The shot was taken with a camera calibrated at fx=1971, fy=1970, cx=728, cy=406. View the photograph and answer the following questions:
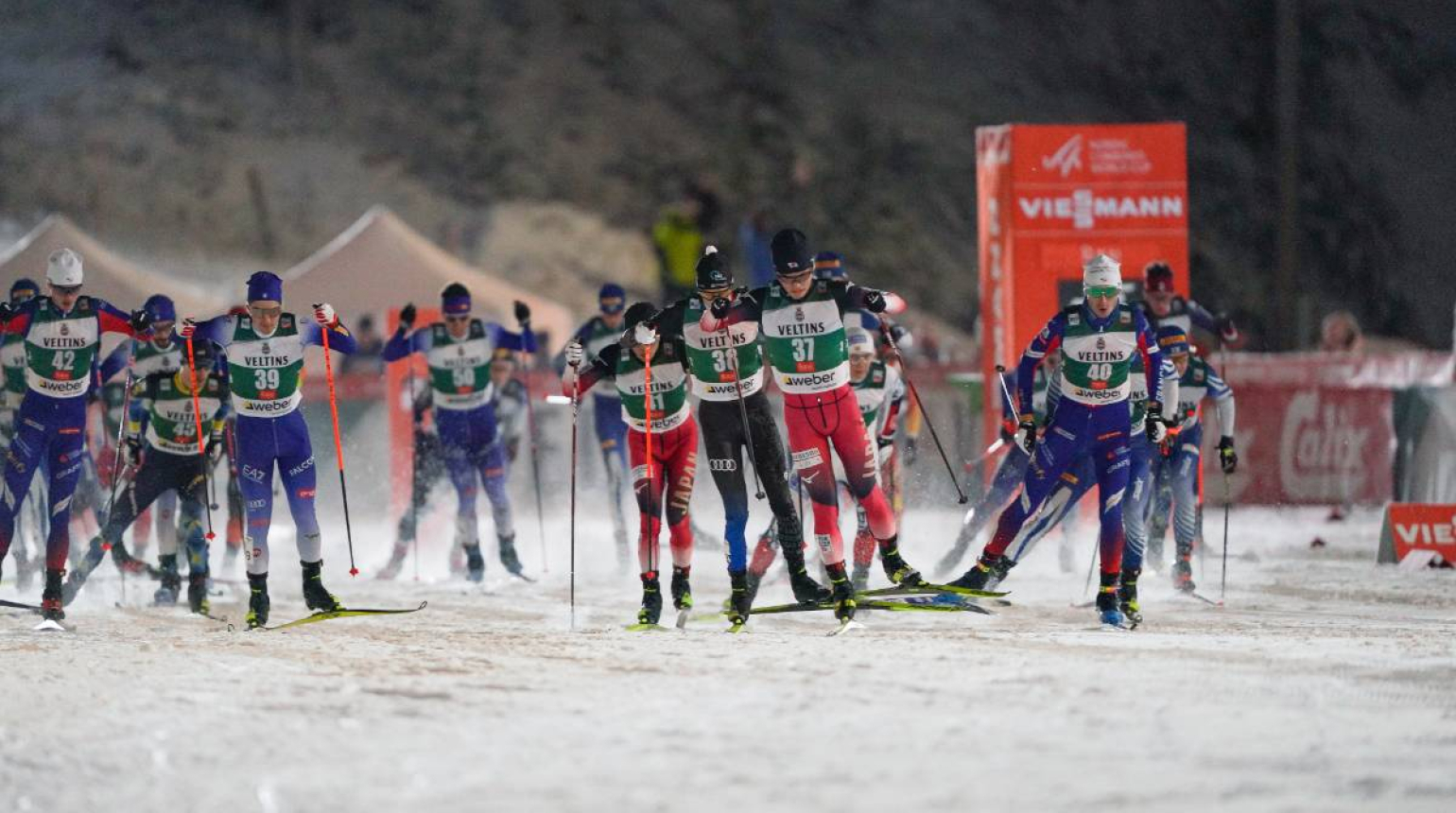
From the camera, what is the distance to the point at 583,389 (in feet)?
40.8

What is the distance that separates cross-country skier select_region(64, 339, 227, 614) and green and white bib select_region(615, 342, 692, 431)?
296 cm

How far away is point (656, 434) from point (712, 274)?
1.23 metres

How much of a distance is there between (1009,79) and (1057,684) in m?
30.9

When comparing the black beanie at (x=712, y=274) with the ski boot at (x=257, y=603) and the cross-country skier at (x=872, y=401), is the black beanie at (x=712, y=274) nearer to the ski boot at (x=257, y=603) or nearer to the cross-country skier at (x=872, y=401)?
the cross-country skier at (x=872, y=401)

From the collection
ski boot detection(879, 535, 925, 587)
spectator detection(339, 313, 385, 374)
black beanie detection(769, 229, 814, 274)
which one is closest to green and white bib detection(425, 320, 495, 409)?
black beanie detection(769, 229, 814, 274)

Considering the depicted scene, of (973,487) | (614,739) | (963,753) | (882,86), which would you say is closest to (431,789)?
(614,739)

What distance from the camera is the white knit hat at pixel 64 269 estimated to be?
12492 mm

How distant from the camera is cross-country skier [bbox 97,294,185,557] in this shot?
13.4m

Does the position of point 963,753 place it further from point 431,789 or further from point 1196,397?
point 1196,397

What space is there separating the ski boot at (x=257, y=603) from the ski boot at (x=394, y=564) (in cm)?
335

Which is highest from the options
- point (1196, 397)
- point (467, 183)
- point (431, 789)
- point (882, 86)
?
point (882, 86)

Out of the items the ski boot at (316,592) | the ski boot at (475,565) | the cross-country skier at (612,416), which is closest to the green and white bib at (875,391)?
the cross-country skier at (612,416)

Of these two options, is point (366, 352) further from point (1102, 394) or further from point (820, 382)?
point (1102, 394)

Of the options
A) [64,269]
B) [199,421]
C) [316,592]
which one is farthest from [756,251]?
[316,592]
